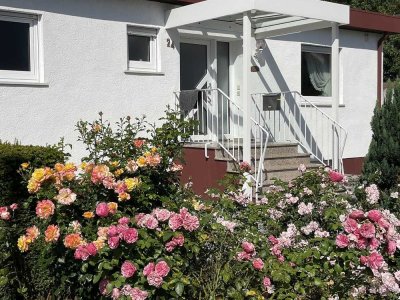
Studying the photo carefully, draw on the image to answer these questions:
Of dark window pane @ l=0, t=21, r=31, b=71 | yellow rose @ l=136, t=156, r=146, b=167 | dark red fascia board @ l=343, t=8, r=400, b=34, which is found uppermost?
dark red fascia board @ l=343, t=8, r=400, b=34

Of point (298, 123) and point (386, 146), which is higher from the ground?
point (298, 123)

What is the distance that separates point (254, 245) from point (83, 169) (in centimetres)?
122

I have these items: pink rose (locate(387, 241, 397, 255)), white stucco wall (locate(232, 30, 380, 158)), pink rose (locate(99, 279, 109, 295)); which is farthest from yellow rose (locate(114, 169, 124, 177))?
white stucco wall (locate(232, 30, 380, 158))

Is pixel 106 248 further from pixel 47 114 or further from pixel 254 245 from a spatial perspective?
pixel 47 114

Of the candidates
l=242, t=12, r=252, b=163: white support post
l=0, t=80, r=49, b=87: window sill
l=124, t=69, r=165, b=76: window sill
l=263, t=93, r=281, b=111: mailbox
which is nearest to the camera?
l=0, t=80, r=49, b=87: window sill

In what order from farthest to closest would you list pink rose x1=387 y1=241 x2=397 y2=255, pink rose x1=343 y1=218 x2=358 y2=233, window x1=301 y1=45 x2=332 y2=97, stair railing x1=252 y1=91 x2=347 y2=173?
window x1=301 y1=45 x2=332 y2=97 < stair railing x1=252 y1=91 x2=347 y2=173 < pink rose x1=387 y1=241 x2=397 y2=255 < pink rose x1=343 y1=218 x2=358 y2=233

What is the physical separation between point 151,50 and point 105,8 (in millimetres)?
1010

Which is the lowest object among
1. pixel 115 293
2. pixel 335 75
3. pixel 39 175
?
pixel 115 293

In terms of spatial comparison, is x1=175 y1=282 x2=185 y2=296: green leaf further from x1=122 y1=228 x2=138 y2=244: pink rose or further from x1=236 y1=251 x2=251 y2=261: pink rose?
x1=236 y1=251 x2=251 y2=261: pink rose

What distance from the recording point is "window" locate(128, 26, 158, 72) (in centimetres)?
874

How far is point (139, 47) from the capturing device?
8.90 m

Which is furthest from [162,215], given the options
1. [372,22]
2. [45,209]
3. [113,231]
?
[372,22]

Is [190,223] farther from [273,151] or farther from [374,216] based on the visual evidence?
[273,151]

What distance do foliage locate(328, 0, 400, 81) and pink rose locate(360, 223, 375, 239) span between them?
23724 millimetres
